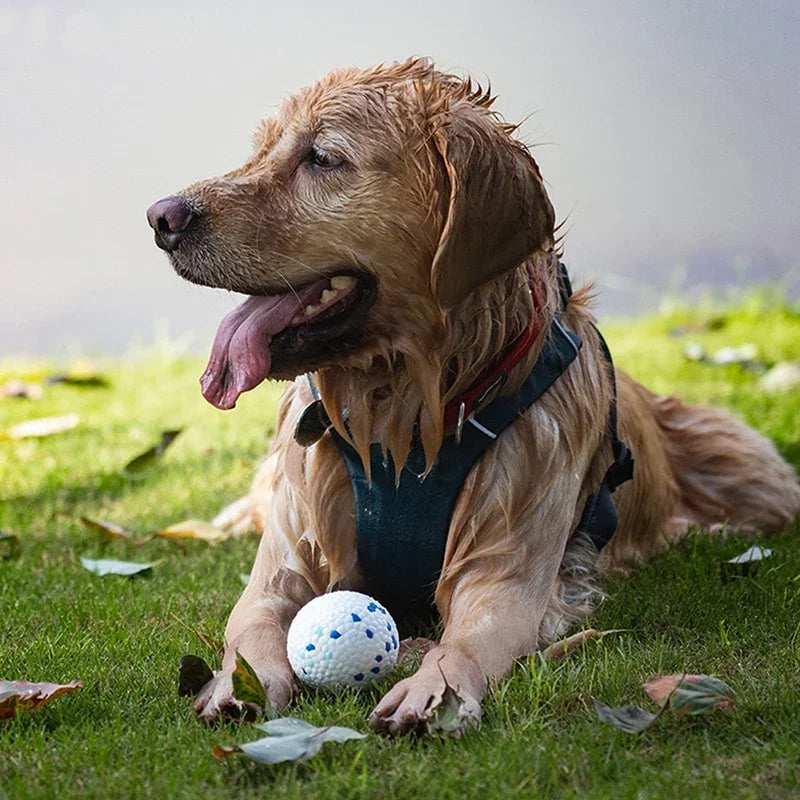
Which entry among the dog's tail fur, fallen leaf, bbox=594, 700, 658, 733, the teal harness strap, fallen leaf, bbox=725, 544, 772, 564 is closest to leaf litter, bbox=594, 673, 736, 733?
fallen leaf, bbox=594, 700, 658, 733

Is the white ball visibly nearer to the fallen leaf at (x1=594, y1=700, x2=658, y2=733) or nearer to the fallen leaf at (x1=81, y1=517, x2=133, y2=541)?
the fallen leaf at (x1=594, y1=700, x2=658, y2=733)

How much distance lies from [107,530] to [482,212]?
2487 millimetres

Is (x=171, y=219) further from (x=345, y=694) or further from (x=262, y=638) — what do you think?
(x=345, y=694)

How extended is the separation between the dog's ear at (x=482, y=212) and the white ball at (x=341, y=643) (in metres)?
0.83

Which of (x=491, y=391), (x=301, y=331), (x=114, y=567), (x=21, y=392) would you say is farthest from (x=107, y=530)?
(x=21, y=392)

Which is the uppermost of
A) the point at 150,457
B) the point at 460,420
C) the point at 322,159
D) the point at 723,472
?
the point at 322,159

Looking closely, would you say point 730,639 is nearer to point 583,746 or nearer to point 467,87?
point 583,746

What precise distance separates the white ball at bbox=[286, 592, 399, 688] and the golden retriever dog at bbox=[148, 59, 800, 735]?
0.08 meters

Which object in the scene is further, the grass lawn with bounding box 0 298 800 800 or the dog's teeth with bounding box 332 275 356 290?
the dog's teeth with bounding box 332 275 356 290

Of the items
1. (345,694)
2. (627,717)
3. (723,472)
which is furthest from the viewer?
(723,472)

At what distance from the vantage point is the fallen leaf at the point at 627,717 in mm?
2721

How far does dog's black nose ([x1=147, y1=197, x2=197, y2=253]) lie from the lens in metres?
3.34

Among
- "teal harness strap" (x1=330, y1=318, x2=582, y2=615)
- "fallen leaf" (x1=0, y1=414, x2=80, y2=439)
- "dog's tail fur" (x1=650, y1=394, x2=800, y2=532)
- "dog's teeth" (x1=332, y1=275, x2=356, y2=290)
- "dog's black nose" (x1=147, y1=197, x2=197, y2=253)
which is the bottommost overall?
"fallen leaf" (x1=0, y1=414, x2=80, y2=439)

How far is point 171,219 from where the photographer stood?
10.9ft
